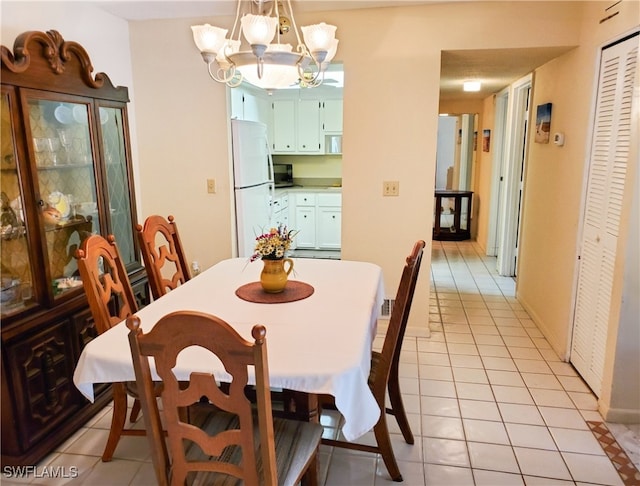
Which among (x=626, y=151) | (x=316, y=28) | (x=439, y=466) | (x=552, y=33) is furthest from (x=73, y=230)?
(x=552, y=33)

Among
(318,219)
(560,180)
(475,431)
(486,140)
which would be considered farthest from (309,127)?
(475,431)

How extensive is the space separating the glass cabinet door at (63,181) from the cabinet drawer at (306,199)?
337cm

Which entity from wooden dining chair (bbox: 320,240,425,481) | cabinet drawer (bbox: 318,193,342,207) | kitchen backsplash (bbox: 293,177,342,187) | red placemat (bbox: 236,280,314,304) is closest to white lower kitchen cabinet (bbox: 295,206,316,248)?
cabinet drawer (bbox: 318,193,342,207)

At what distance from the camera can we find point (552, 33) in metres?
2.89

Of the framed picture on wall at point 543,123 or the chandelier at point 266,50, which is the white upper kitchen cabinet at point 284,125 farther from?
the chandelier at point 266,50

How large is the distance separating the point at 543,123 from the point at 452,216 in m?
3.49

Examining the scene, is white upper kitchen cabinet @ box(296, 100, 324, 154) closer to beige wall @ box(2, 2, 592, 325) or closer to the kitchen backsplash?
the kitchen backsplash

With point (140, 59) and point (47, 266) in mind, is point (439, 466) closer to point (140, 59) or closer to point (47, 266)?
point (47, 266)

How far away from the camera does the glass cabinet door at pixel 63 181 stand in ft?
7.46

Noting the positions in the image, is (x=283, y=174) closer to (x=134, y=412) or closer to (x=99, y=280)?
(x=134, y=412)

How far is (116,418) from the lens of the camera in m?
→ 2.03

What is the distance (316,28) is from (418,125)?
1.43 metres


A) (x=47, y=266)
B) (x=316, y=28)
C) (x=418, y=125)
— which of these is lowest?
(x=47, y=266)

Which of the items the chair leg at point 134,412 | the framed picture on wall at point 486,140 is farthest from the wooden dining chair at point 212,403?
the framed picture on wall at point 486,140
